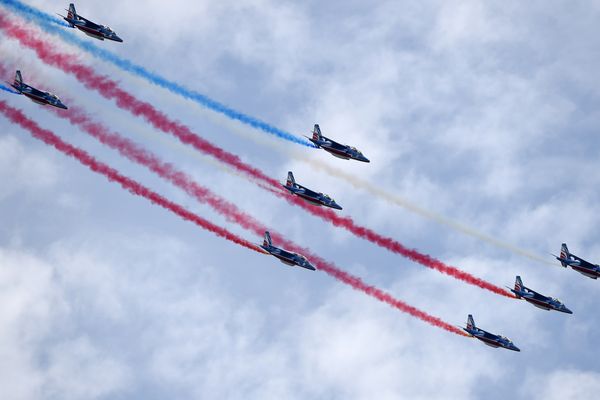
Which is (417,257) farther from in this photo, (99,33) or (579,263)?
(99,33)

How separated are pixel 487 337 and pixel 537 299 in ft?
28.4

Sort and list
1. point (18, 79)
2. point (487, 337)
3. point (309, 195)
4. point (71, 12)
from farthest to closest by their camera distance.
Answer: point (487, 337) → point (309, 195) → point (18, 79) → point (71, 12)

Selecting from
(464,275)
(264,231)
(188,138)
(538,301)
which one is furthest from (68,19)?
(538,301)

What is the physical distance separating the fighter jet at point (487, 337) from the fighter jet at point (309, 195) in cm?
2728

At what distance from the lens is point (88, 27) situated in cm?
13838

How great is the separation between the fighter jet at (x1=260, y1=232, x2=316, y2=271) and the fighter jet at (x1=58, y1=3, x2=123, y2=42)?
99.3ft

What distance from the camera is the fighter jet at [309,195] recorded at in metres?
145

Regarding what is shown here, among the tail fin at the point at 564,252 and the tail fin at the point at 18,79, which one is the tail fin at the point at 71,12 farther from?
the tail fin at the point at 564,252

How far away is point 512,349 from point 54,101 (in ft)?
229

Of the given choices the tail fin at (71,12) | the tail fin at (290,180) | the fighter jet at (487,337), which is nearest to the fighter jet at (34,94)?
the tail fin at (71,12)

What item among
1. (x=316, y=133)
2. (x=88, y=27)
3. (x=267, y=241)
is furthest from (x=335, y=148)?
(x=88, y=27)

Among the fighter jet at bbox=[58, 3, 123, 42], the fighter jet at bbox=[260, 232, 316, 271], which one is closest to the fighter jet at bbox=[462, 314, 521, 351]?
the fighter jet at bbox=[260, 232, 316, 271]

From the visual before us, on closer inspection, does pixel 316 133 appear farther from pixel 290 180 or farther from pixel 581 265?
pixel 581 265

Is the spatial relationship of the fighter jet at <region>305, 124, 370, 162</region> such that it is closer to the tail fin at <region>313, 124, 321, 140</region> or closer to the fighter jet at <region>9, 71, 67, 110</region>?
the tail fin at <region>313, 124, 321, 140</region>
